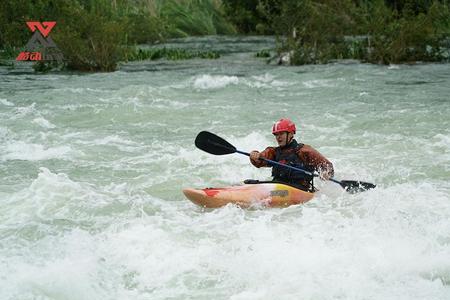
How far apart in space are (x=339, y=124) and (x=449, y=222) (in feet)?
17.9

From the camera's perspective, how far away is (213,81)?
16391 mm

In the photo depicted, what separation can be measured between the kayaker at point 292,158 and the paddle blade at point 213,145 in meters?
0.51

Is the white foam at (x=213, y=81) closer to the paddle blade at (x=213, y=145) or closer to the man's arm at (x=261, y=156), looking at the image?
the paddle blade at (x=213, y=145)

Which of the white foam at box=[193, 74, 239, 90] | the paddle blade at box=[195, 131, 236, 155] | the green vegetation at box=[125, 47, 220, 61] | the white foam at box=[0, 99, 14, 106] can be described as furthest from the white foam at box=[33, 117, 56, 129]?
the green vegetation at box=[125, 47, 220, 61]

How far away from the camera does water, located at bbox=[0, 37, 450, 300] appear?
5152mm

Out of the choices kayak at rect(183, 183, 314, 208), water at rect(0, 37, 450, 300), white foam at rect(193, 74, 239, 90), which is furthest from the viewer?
white foam at rect(193, 74, 239, 90)

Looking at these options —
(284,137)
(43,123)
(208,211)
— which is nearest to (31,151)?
(43,123)

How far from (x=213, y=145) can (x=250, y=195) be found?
992 millimetres

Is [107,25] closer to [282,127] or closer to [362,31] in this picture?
[362,31]

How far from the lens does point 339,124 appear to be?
1159cm

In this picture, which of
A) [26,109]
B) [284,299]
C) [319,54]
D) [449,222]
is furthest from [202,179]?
[319,54]

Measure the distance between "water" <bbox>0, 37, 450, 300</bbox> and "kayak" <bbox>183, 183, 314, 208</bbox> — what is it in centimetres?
11

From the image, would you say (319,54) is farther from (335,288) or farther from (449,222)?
(335,288)

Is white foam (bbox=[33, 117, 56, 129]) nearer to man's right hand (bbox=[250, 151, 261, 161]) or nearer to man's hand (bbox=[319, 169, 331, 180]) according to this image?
man's right hand (bbox=[250, 151, 261, 161])
